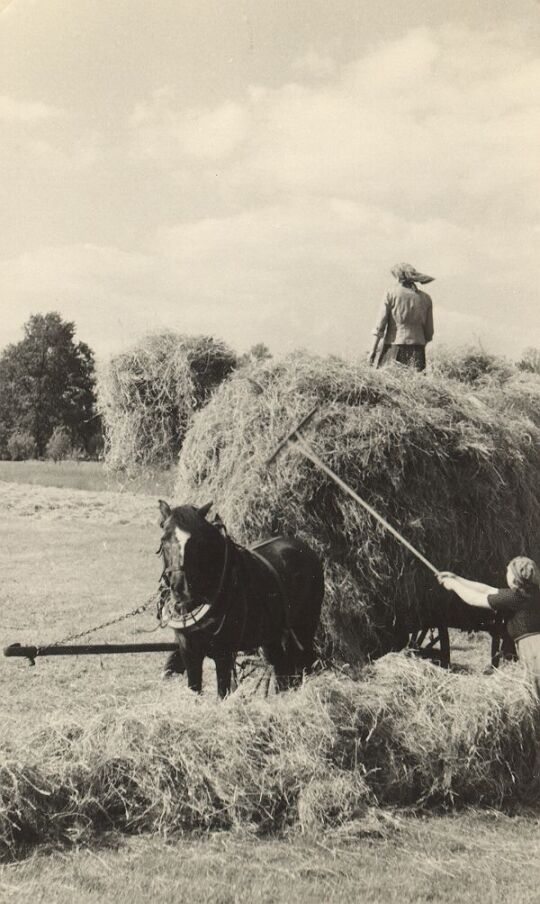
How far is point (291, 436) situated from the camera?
6.27 meters

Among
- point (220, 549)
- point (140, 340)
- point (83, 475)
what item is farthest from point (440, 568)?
point (83, 475)

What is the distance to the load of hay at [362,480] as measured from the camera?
6348mm

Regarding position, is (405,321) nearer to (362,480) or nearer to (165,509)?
(362,480)

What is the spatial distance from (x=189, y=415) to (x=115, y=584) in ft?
17.9

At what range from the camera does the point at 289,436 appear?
611 centimetres

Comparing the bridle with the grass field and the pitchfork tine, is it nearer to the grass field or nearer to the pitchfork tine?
the pitchfork tine

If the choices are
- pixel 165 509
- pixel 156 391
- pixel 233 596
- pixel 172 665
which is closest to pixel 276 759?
pixel 233 596

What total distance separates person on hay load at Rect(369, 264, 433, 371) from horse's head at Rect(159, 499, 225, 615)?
3.96 metres

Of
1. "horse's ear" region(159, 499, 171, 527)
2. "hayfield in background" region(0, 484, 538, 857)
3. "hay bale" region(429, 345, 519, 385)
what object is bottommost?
"hayfield in background" region(0, 484, 538, 857)

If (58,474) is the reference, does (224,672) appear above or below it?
below

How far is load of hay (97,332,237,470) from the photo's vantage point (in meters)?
7.46

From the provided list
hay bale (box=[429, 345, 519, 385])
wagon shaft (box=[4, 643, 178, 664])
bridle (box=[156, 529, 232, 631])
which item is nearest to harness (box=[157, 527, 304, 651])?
bridle (box=[156, 529, 232, 631])

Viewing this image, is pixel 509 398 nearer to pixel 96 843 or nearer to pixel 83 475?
pixel 96 843

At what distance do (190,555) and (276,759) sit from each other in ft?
4.56
